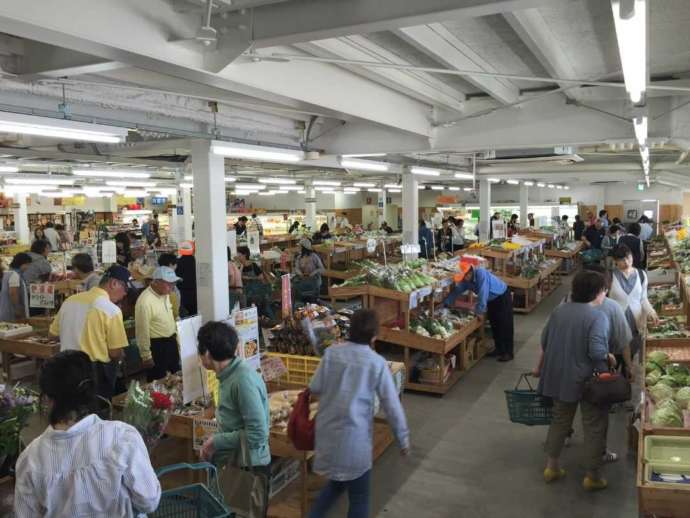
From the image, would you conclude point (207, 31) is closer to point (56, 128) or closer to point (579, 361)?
A: point (56, 128)

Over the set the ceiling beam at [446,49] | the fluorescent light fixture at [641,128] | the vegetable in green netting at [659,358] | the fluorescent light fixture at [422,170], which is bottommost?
the vegetable in green netting at [659,358]

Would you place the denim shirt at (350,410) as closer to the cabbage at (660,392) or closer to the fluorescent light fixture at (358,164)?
the cabbage at (660,392)

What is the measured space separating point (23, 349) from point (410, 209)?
8.64 meters

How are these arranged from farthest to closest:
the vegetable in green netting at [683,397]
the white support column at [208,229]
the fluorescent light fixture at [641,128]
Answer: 1. the white support column at [208,229]
2. the fluorescent light fixture at [641,128]
3. the vegetable in green netting at [683,397]

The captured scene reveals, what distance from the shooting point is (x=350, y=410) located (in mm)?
3414

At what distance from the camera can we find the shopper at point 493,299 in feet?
27.0

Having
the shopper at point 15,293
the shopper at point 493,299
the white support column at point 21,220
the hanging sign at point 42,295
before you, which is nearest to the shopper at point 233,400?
the shopper at point 493,299

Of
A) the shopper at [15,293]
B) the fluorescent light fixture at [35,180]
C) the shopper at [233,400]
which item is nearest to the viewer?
the shopper at [233,400]

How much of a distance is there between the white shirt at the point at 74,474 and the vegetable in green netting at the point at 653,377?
14.3 feet

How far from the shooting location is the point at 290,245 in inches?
788

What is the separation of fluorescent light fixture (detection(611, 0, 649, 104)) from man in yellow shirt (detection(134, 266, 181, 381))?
447 centimetres

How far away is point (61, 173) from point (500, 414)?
13.1 meters

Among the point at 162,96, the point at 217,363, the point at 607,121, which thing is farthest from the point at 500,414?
the point at 162,96

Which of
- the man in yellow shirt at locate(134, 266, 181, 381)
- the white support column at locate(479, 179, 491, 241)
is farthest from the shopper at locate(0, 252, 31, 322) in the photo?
the white support column at locate(479, 179, 491, 241)
